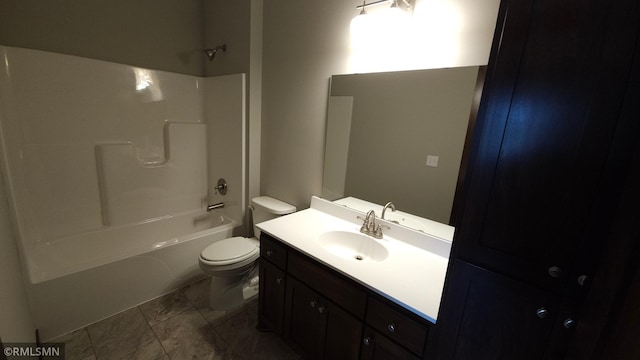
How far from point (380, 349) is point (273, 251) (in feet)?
2.41

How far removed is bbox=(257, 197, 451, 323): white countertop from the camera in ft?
3.26

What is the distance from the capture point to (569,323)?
0.62 meters

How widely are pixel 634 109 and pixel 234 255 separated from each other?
196 centimetres

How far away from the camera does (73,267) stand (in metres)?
1.64

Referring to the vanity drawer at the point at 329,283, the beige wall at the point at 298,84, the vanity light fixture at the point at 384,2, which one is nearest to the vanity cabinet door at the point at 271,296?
the vanity drawer at the point at 329,283

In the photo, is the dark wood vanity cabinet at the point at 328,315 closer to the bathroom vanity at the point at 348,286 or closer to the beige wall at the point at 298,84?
the bathroom vanity at the point at 348,286

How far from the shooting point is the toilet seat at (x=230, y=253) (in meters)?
1.77

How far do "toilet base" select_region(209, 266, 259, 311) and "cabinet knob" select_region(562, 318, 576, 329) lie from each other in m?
1.87

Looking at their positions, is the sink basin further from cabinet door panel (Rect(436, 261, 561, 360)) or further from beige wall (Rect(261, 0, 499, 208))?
cabinet door panel (Rect(436, 261, 561, 360))

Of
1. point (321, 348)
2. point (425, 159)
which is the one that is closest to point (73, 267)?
point (321, 348)

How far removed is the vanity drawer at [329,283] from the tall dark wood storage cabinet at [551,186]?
0.43 meters

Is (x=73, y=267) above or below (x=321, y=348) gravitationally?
above

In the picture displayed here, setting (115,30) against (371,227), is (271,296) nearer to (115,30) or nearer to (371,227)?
(371,227)

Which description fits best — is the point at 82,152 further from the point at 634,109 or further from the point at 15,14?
the point at 634,109
